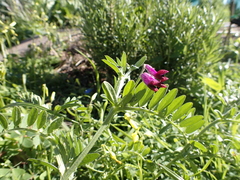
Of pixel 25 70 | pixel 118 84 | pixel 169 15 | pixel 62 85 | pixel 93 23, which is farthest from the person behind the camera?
pixel 25 70

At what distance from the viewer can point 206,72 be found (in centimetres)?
175

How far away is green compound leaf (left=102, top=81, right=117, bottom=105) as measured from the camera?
63 cm

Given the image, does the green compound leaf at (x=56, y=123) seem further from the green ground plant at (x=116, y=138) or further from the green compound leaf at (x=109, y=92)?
the green compound leaf at (x=109, y=92)

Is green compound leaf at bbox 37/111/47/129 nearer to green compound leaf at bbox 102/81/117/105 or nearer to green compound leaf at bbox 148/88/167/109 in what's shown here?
green compound leaf at bbox 102/81/117/105

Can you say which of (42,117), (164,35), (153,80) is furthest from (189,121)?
(164,35)

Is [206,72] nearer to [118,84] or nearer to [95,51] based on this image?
[95,51]

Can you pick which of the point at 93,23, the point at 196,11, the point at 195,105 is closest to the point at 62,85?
the point at 93,23

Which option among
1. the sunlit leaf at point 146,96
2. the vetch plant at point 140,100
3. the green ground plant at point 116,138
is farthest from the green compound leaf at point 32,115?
the sunlit leaf at point 146,96

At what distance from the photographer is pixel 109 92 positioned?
63 cm

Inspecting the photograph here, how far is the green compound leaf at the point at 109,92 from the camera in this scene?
0.63 meters

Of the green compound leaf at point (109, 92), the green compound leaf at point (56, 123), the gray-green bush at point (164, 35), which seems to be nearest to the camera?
the green compound leaf at point (109, 92)

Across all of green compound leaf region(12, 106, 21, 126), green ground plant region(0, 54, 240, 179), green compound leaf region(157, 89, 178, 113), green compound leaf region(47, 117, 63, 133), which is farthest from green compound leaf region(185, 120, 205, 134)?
green compound leaf region(12, 106, 21, 126)

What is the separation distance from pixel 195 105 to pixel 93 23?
95cm

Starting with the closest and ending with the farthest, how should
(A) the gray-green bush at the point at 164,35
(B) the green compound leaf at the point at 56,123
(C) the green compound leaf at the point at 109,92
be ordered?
(C) the green compound leaf at the point at 109,92, (B) the green compound leaf at the point at 56,123, (A) the gray-green bush at the point at 164,35
